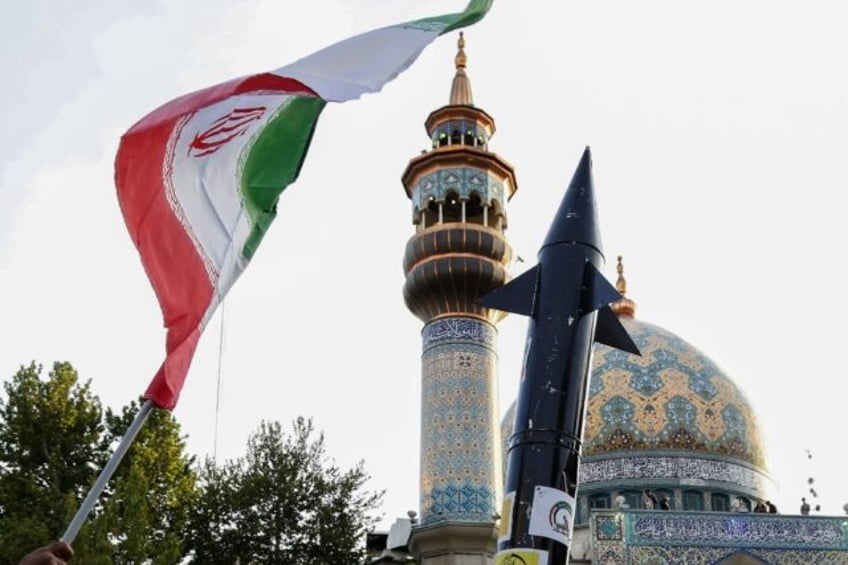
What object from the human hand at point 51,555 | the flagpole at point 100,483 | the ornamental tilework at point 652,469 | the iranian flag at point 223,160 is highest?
the ornamental tilework at point 652,469

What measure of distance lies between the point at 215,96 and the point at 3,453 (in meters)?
15.2

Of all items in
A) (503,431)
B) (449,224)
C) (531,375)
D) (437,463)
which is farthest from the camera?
(503,431)

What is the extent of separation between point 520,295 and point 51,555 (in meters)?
10.0

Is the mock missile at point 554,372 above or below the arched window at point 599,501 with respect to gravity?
below

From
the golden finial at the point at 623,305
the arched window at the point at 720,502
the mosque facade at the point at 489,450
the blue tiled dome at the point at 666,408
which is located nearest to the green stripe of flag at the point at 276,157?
the mosque facade at the point at 489,450

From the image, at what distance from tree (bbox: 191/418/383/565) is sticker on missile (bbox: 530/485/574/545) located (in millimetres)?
9563

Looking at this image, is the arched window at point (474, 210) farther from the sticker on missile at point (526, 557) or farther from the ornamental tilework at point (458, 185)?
the sticker on missile at point (526, 557)

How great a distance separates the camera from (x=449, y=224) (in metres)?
20.4

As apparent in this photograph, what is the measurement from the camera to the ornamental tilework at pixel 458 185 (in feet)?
68.4

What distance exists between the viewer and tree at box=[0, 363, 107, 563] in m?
19.1

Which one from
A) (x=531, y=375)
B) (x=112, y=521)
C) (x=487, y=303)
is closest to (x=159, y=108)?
(x=531, y=375)

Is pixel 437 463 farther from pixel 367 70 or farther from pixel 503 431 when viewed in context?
pixel 367 70

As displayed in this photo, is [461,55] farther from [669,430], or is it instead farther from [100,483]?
[100,483]

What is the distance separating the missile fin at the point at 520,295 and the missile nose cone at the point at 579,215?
46cm
